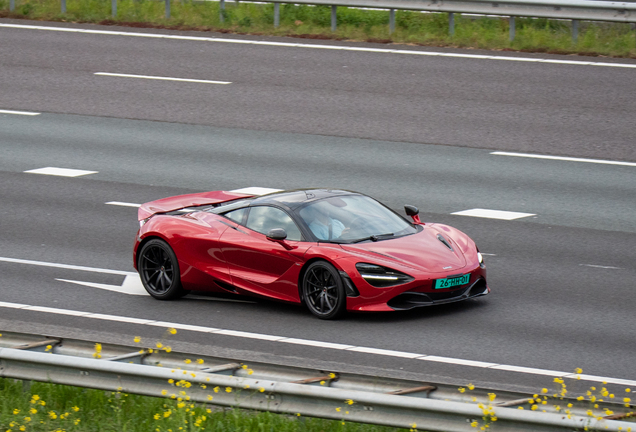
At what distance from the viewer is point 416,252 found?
11.4m

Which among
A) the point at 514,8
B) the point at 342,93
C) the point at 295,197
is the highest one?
the point at 514,8

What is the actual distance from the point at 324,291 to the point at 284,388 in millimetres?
4016

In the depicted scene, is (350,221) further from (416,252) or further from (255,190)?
(255,190)

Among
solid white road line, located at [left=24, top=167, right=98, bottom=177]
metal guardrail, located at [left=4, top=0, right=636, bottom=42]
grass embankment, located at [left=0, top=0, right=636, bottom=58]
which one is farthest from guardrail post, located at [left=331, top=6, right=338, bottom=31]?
solid white road line, located at [left=24, top=167, right=98, bottom=177]

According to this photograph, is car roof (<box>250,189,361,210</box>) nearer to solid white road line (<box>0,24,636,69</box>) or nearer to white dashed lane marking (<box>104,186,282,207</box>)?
white dashed lane marking (<box>104,186,282,207</box>)

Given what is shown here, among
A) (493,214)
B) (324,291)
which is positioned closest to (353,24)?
(493,214)

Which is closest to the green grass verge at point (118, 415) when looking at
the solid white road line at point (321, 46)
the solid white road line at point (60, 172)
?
the solid white road line at point (60, 172)

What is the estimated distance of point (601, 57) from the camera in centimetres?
2319

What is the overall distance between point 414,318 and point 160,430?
436 cm

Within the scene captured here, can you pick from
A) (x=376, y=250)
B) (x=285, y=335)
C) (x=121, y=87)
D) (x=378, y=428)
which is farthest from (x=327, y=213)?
(x=121, y=87)

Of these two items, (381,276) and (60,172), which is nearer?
(381,276)

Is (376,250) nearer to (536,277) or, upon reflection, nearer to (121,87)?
(536,277)

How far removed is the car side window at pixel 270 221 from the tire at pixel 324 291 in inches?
20.0

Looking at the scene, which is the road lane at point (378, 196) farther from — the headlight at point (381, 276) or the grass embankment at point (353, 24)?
the grass embankment at point (353, 24)
